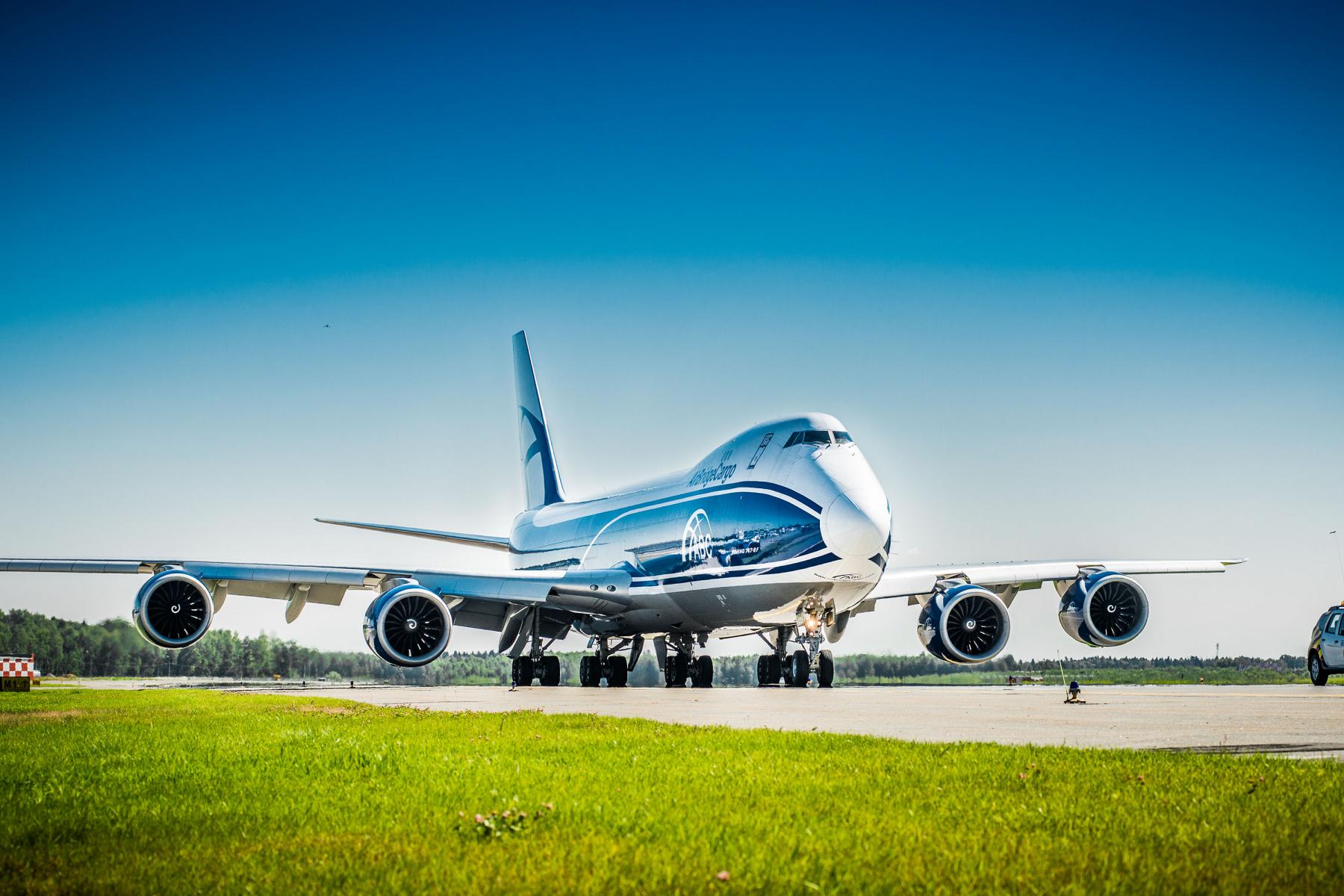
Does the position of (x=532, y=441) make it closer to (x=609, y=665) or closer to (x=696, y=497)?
(x=609, y=665)

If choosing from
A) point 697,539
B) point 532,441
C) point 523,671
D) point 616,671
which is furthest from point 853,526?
point 532,441

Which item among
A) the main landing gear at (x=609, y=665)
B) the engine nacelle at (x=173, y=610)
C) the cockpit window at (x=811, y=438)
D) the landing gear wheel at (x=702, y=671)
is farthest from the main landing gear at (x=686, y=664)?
the engine nacelle at (x=173, y=610)

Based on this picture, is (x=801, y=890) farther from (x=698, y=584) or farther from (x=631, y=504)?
(x=631, y=504)

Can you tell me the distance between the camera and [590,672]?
3294cm

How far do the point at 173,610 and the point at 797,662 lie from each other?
14.5m

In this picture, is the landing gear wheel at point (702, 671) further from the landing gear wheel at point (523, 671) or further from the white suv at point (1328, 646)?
the white suv at point (1328, 646)

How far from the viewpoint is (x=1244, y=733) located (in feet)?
37.9

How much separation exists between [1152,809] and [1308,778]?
178cm

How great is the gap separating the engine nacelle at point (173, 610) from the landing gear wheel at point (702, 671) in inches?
513

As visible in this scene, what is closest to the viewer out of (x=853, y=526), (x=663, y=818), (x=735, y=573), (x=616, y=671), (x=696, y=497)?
(x=663, y=818)

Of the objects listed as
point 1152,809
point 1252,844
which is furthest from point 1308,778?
point 1252,844

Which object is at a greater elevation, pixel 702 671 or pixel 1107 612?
pixel 1107 612

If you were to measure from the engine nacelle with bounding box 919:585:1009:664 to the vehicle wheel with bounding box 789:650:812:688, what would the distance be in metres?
4.13

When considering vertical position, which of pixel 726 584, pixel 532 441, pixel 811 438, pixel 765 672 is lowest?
pixel 765 672
